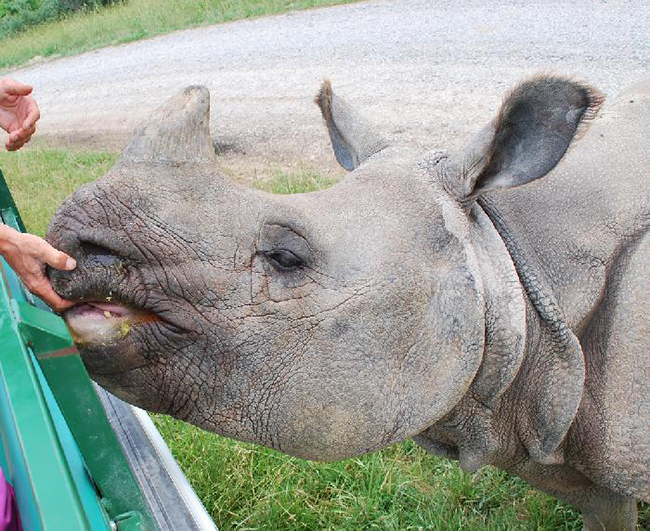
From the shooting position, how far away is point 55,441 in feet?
6.16

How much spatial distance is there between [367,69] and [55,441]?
8427 millimetres

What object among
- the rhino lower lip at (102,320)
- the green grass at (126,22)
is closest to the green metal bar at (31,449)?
the rhino lower lip at (102,320)

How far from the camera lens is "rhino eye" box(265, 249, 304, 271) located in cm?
226

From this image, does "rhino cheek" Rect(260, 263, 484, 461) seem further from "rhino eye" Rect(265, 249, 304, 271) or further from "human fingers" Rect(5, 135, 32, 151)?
"human fingers" Rect(5, 135, 32, 151)

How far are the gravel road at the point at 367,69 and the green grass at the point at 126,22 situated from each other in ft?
2.23

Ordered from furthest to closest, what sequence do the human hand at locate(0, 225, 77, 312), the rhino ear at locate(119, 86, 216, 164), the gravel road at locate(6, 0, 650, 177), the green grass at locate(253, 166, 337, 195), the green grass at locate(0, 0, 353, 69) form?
the green grass at locate(0, 0, 353, 69) < the gravel road at locate(6, 0, 650, 177) < the green grass at locate(253, 166, 337, 195) < the rhino ear at locate(119, 86, 216, 164) < the human hand at locate(0, 225, 77, 312)

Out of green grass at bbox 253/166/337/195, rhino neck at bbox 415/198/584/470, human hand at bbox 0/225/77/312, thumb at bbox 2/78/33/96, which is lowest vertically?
green grass at bbox 253/166/337/195

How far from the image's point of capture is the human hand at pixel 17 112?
10.3 feet

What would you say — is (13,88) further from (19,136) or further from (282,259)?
(282,259)

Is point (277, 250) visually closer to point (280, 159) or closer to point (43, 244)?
point (43, 244)

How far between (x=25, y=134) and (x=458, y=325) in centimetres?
186

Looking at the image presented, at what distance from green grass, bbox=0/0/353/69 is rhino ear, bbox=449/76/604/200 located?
11.2m

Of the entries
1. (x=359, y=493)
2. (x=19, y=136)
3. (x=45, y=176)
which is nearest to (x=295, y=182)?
(x=359, y=493)

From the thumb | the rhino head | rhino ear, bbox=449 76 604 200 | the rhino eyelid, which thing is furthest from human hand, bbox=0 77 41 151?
rhino ear, bbox=449 76 604 200
